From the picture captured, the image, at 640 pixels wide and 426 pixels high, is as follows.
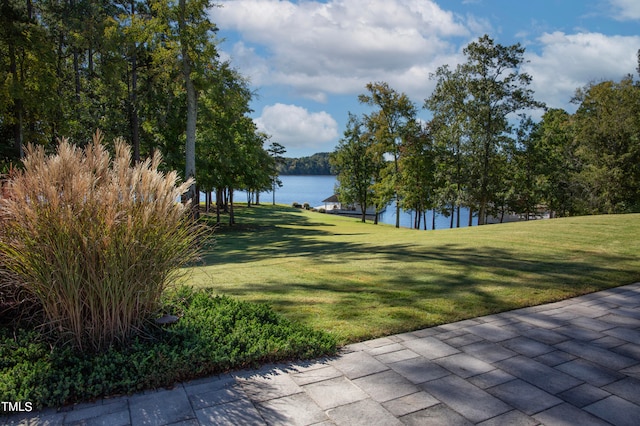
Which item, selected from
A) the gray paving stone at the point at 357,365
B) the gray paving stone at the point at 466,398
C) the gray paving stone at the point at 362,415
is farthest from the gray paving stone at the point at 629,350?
the gray paving stone at the point at 362,415

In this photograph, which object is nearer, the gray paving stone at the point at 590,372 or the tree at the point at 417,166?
the gray paving stone at the point at 590,372

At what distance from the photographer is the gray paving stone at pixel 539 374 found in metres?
2.73

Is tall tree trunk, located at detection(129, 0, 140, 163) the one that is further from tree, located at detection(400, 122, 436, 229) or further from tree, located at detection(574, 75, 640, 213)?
tree, located at detection(574, 75, 640, 213)

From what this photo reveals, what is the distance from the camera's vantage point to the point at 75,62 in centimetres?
1997

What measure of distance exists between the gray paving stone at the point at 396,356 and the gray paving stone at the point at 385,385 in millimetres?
213

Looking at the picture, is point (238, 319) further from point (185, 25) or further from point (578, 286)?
point (185, 25)

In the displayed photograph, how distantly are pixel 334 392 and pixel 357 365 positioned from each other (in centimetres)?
46

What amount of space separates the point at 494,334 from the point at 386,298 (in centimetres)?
143

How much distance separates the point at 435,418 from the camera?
2.35 m

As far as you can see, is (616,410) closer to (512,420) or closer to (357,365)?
(512,420)

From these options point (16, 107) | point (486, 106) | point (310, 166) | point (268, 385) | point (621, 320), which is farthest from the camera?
point (310, 166)

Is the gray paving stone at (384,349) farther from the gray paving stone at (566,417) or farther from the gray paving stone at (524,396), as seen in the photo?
the gray paving stone at (566,417)

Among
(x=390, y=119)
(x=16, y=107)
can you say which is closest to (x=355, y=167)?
(x=390, y=119)

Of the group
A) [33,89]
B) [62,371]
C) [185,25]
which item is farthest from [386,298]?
[33,89]
